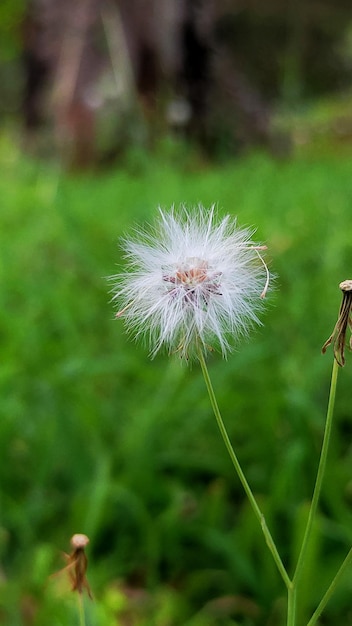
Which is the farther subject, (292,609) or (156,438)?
(156,438)

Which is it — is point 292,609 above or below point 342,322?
below

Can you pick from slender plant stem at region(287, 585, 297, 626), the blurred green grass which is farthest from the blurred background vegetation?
slender plant stem at region(287, 585, 297, 626)

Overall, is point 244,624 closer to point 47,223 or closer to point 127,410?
point 127,410

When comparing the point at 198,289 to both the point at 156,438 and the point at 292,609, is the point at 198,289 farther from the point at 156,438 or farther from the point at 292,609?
the point at 156,438

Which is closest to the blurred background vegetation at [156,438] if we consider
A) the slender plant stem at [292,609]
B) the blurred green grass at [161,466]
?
the blurred green grass at [161,466]

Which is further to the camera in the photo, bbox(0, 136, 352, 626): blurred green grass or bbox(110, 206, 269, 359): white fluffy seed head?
bbox(0, 136, 352, 626): blurred green grass

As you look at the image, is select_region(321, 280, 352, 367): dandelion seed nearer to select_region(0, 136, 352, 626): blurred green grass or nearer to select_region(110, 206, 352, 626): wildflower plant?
select_region(110, 206, 352, 626): wildflower plant

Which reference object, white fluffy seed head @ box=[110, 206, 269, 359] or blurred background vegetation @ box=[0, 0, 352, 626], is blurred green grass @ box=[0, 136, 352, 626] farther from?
white fluffy seed head @ box=[110, 206, 269, 359]

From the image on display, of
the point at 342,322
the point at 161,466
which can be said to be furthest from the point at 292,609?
the point at 161,466

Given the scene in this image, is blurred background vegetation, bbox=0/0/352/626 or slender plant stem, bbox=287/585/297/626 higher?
blurred background vegetation, bbox=0/0/352/626
